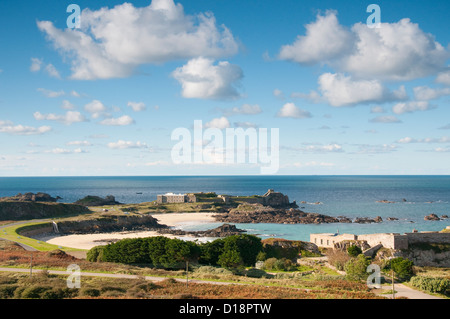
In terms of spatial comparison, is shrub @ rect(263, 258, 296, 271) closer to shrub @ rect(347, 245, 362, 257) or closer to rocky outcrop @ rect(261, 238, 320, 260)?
rocky outcrop @ rect(261, 238, 320, 260)

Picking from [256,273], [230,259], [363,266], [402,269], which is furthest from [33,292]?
[402,269]

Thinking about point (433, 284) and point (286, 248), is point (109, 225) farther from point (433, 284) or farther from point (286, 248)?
point (433, 284)

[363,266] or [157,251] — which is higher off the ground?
[157,251]

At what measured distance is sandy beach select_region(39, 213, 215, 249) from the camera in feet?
200

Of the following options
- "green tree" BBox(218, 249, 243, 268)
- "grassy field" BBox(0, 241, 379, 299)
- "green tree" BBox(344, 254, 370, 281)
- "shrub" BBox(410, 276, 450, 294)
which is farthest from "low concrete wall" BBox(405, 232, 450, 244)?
"green tree" BBox(218, 249, 243, 268)

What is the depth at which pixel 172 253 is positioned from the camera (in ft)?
123

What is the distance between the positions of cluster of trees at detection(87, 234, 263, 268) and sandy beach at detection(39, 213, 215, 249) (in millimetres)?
19318

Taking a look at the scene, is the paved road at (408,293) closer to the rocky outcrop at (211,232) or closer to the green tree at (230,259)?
the green tree at (230,259)

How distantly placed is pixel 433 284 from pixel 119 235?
2145 inches

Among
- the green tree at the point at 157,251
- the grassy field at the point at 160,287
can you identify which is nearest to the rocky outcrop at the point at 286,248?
the grassy field at the point at 160,287

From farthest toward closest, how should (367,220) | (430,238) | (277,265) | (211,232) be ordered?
1. (367,220)
2. (211,232)
3. (430,238)
4. (277,265)
